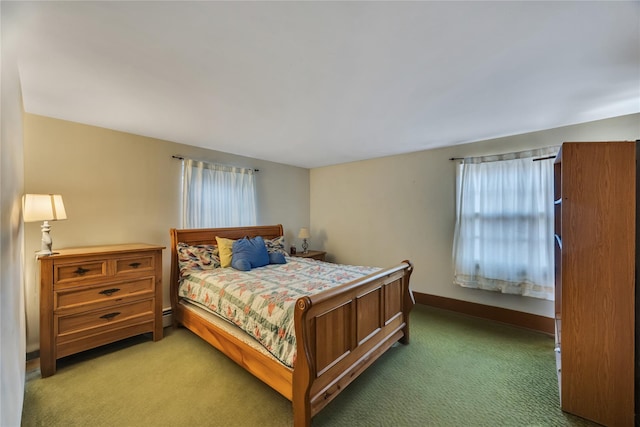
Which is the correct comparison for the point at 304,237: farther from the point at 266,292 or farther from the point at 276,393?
the point at 276,393

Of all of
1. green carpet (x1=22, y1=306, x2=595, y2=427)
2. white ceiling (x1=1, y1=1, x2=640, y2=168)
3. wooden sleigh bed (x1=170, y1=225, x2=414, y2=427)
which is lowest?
green carpet (x1=22, y1=306, x2=595, y2=427)

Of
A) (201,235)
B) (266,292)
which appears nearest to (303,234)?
(201,235)

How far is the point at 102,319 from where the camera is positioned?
2.46m

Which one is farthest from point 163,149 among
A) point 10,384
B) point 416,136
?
point 416,136

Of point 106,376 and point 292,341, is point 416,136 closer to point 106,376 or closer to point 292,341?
point 292,341

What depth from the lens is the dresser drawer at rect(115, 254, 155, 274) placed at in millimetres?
2562

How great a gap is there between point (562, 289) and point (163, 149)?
4.19 metres

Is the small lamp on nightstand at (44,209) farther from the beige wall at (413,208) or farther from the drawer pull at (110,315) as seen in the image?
the beige wall at (413,208)

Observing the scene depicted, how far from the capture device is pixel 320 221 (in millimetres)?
A: 5145

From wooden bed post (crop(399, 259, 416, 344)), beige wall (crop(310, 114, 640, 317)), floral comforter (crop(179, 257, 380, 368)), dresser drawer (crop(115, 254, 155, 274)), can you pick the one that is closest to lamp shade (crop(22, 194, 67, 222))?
dresser drawer (crop(115, 254, 155, 274))

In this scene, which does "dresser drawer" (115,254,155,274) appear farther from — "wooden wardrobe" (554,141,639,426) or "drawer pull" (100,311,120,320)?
"wooden wardrobe" (554,141,639,426)

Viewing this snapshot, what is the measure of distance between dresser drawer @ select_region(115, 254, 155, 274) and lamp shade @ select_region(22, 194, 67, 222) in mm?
648

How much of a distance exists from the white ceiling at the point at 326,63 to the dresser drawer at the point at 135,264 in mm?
1420

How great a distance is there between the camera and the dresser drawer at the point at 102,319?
7.45 feet
